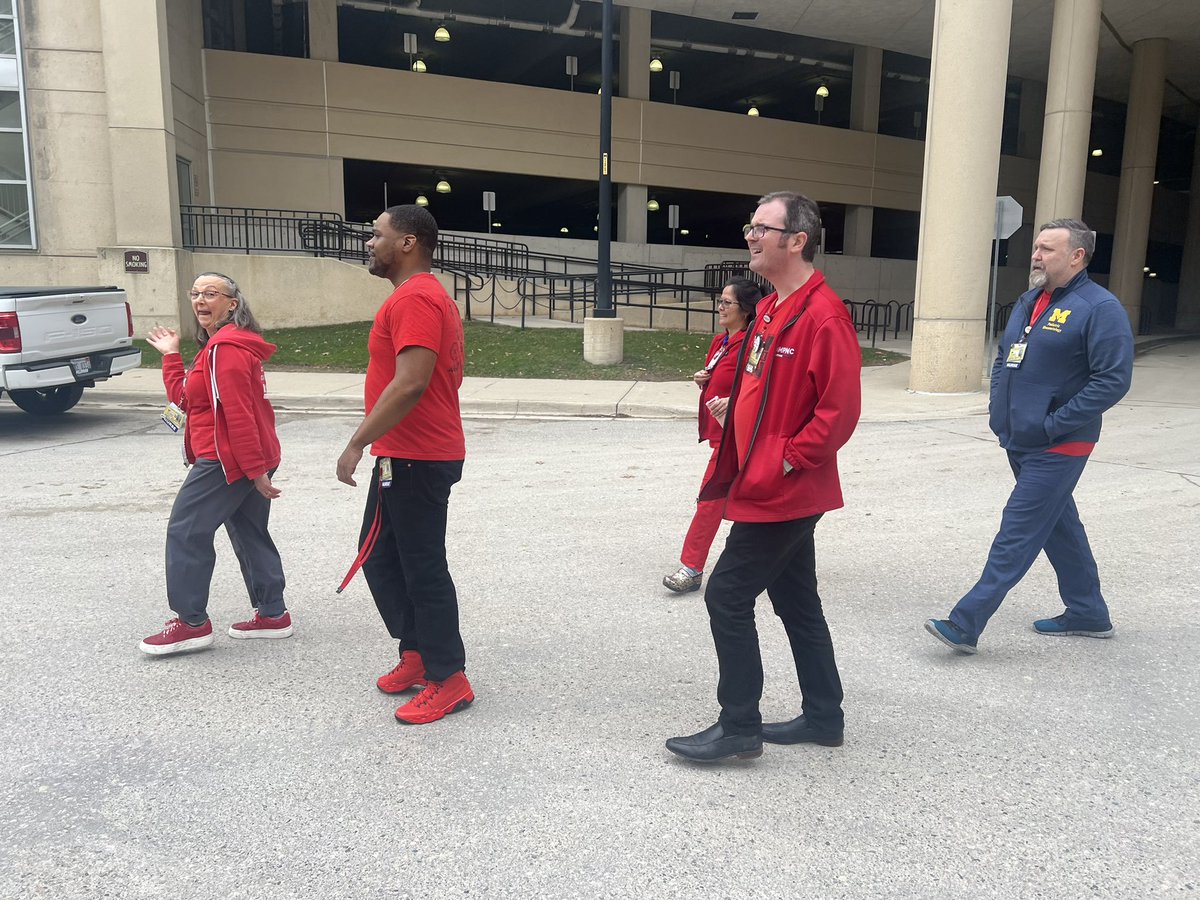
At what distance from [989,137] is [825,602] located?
11.0 metres

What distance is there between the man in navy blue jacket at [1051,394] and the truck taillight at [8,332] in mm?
9144

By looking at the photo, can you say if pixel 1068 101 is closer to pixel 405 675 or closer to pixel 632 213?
pixel 632 213

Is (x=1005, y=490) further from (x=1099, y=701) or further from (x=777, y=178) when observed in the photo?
(x=777, y=178)

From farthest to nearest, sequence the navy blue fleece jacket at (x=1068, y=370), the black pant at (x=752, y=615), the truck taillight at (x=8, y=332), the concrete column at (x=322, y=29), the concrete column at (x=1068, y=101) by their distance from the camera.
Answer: the concrete column at (x=322, y=29) → the concrete column at (x=1068, y=101) → the truck taillight at (x=8, y=332) → the navy blue fleece jacket at (x=1068, y=370) → the black pant at (x=752, y=615)

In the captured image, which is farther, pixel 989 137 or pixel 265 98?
pixel 265 98

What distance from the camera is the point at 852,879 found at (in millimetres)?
2666

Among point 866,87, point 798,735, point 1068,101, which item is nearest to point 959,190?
point 1068,101

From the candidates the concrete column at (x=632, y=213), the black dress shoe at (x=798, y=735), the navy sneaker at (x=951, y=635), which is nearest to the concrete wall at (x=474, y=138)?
the concrete column at (x=632, y=213)

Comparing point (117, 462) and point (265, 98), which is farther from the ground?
point (265, 98)

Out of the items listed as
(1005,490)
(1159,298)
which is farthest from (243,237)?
(1159,298)

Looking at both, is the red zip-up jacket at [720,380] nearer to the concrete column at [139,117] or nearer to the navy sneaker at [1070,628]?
the navy sneaker at [1070,628]

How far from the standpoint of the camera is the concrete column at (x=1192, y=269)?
36750 millimetres

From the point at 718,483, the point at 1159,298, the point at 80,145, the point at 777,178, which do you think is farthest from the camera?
the point at 1159,298

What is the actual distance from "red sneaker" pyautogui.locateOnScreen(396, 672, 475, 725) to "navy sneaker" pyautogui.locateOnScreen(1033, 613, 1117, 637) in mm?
2899
